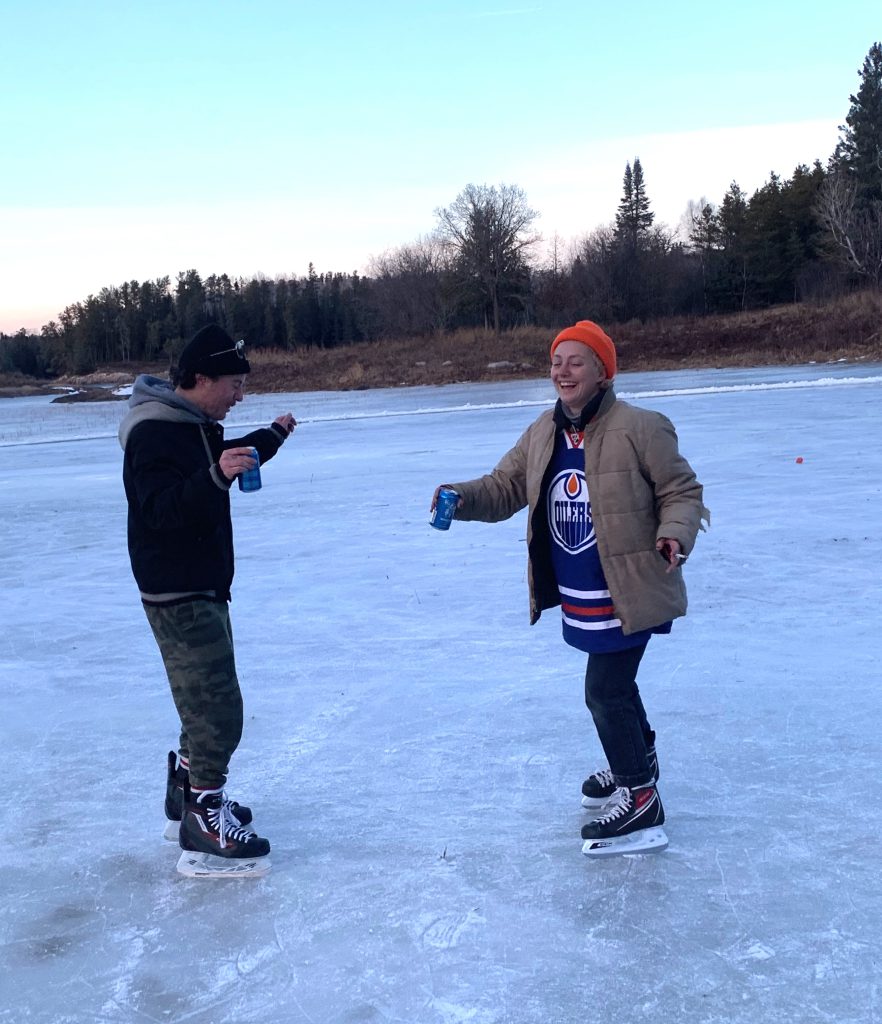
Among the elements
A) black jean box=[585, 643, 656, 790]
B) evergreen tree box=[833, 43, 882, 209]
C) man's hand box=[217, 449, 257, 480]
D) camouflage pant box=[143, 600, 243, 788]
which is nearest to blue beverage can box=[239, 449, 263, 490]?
man's hand box=[217, 449, 257, 480]

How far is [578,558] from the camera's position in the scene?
9.15 ft

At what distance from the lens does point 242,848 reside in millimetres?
2754

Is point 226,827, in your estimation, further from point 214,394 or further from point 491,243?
point 491,243

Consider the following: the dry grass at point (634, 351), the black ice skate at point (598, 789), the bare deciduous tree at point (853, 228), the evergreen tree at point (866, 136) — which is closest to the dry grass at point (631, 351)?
the dry grass at point (634, 351)

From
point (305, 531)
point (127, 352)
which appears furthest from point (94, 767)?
point (127, 352)

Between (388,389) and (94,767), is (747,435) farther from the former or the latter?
(388,389)

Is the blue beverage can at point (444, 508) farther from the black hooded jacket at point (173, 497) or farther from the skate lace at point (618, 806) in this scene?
the skate lace at point (618, 806)

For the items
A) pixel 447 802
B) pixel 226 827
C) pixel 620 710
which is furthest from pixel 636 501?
pixel 226 827

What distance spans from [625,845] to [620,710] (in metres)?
0.34

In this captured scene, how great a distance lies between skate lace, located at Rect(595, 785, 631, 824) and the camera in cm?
278

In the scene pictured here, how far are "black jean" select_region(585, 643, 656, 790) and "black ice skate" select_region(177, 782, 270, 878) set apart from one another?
3.09 feet

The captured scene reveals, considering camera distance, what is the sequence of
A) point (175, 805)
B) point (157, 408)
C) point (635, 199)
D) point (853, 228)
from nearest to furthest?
1. point (157, 408)
2. point (175, 805)
3. point (853, 228)
4. point (635, 199)

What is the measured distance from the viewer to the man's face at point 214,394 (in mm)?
2684

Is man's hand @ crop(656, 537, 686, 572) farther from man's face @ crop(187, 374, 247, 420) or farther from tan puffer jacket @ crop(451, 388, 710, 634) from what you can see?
man's face @ crop(187, 374, 247, 420)
